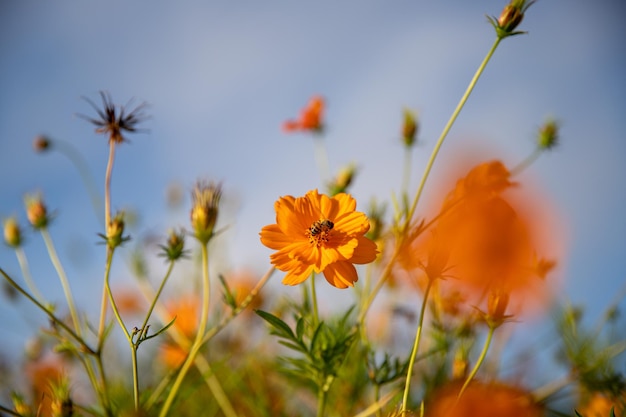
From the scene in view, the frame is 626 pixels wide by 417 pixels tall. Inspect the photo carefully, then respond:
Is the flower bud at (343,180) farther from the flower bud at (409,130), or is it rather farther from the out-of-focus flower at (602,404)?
the out-of-focus flower at (602,404)

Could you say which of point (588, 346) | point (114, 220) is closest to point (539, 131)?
point (588, 346)

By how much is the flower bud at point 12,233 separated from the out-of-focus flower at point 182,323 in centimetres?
40

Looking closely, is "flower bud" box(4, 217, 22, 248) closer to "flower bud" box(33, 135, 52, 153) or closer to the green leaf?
"flower bud" box(33, 135, 52, 153)

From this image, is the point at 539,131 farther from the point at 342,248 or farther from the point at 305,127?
the point at 342,248

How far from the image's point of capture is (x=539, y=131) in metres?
1.16

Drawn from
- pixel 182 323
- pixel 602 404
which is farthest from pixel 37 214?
pixel 602 404

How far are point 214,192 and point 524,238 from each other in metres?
0.52

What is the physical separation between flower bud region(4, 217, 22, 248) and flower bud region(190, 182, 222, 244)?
54cm

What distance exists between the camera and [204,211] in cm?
75

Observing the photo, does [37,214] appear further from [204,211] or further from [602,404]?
[602,404]

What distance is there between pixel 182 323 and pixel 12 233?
0.48m

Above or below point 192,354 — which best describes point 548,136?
above

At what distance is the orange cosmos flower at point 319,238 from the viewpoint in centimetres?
63

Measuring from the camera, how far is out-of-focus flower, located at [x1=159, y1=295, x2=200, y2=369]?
47.8 inches
